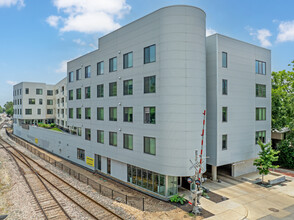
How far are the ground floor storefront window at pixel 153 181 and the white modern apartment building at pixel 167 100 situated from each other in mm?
85

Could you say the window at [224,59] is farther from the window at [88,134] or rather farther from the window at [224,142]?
the window at [88,134]

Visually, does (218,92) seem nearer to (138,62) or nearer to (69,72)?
(138,62)

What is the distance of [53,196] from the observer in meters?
17.8

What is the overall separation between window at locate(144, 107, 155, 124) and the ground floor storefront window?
4694 millimetres

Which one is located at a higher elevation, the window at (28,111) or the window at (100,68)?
the window at (100,68)

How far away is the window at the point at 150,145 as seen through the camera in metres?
18.4

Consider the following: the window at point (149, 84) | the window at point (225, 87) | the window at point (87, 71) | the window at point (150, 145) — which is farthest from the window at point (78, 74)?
the window at point (225, 87)

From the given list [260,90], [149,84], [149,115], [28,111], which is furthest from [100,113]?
[28,111]

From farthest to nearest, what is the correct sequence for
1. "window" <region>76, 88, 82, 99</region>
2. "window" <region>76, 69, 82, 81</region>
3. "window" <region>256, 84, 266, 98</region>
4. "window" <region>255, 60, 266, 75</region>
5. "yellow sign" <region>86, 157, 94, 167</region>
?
"window" <region>76, 88, 82, 99</region> → "window" <region>76, 69, 82, 81</region> → "yellow sign" <region>86, 157, 94, 167</region> → "window" <region>256, 84, 266, 98</region> → "window" <region>255, 60, 266, 75</region>

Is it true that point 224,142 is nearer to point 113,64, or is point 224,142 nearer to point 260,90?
point 260,90

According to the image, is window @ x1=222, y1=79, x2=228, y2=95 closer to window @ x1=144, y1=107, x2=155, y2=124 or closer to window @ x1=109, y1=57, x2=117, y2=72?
window @ x1=144, y1=107, x2=155, y2=124

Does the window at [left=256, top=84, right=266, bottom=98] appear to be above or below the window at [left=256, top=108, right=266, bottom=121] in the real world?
above

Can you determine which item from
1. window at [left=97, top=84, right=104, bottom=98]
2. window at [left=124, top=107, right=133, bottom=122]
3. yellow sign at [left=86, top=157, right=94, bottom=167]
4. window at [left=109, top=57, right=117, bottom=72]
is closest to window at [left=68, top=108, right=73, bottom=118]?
yellow sign at [left=86, top=157, right=94, bottom=167]

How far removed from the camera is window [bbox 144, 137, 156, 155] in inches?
726
